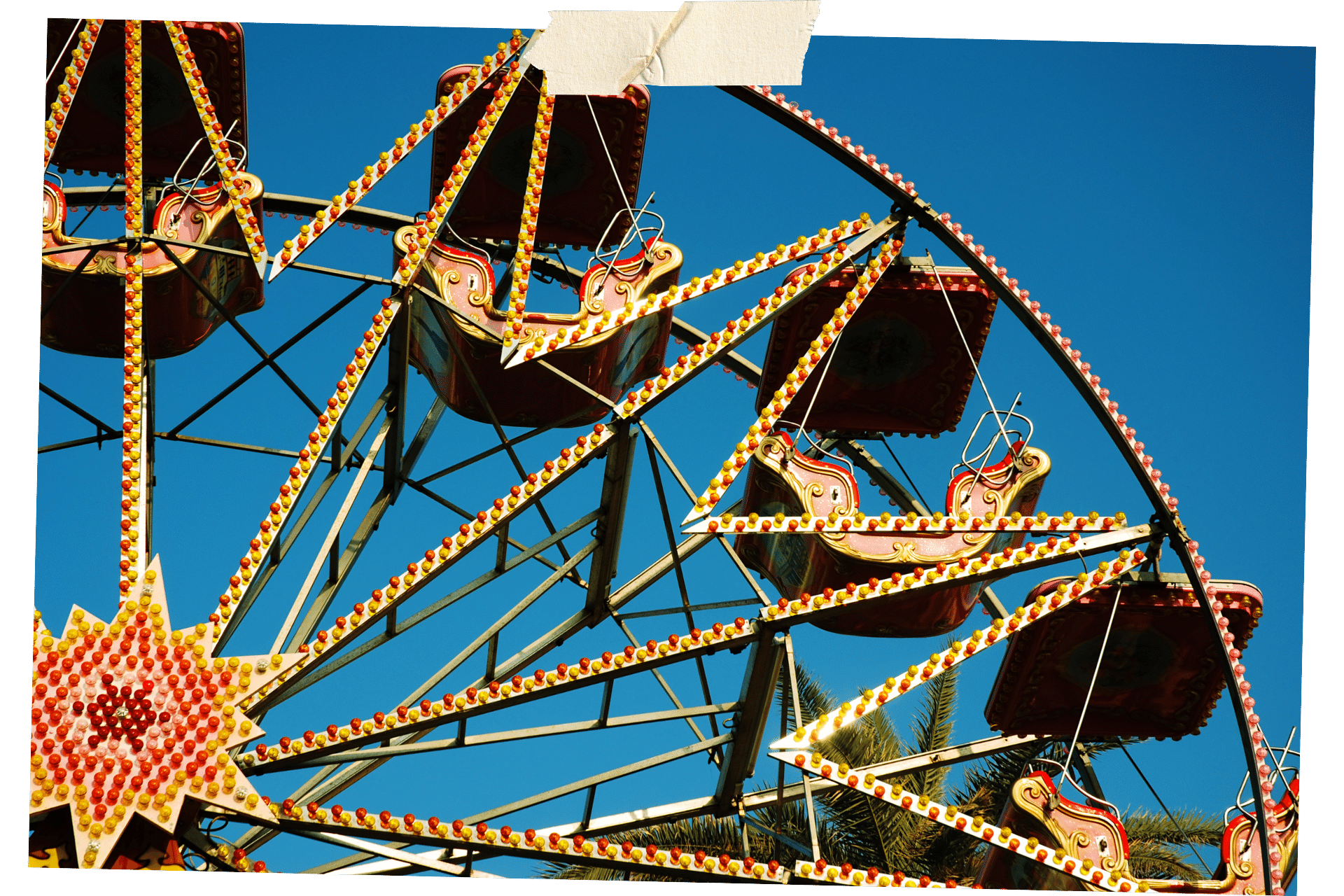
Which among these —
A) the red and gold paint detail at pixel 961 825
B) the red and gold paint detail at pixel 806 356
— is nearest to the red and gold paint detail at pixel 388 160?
the red and gold paint detail at pixel 806 356

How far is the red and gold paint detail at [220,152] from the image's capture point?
13.2 meters

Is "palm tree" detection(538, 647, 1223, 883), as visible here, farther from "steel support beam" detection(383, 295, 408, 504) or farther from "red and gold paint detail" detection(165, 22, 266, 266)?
"red and gold paint detail" detection(165, 22, 266, 266)

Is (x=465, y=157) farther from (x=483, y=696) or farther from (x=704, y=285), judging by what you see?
(x=483, y=696)

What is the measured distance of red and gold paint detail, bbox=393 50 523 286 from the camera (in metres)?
13.6

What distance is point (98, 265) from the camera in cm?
1431

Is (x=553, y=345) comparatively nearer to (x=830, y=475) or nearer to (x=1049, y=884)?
(x=830, y=475)

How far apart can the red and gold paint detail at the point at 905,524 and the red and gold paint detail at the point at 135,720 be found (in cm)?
328

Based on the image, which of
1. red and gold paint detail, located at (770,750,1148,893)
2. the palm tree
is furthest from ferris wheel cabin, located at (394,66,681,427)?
the palm tree

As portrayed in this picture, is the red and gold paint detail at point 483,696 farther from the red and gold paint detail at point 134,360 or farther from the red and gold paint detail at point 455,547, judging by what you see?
the red and gold paint detail at point 134,360

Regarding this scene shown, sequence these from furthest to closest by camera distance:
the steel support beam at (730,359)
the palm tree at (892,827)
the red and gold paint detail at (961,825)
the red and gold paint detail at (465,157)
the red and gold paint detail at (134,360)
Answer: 1. the palm tree at (892,827)
2. the steel support beam at (730,359)
3. the red and gold paint detail at (465,157)
4. the red and gold paint detail at (134,360)
5. the red and gold paint detail at (961,825)

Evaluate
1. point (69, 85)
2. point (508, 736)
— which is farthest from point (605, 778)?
point (69, 85)

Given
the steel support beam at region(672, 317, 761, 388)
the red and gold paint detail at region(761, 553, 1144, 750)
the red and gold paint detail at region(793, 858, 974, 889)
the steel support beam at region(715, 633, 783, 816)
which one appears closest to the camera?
the red and gold paint detail at region(793, 858, 974, 889)

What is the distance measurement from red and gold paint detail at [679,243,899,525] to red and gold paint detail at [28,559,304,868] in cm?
327

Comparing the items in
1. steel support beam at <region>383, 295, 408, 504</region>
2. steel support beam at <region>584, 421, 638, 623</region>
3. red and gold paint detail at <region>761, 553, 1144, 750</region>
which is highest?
steel support beam at <region>383, 295, 408, 504</region>
